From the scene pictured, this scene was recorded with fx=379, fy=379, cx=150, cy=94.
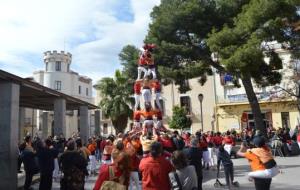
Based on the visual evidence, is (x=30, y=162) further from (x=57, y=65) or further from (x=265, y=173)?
(x=57, y=65)

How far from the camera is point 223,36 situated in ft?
72.2

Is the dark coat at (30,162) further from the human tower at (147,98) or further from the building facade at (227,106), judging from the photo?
the building facade at (227,106)

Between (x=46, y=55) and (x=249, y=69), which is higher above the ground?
(x=46, y=55)

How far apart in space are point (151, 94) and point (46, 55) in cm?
5472

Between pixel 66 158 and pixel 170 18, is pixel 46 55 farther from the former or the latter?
pixel 66 158

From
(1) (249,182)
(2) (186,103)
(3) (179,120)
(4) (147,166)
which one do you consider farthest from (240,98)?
(4) (147,166)

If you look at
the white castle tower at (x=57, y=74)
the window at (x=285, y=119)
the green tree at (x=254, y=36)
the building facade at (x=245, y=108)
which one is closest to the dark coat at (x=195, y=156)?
the green tree at (x=254, y=36)

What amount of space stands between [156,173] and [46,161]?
5958 mm

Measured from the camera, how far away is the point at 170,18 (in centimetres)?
2567

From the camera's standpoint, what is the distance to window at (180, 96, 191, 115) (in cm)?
4847

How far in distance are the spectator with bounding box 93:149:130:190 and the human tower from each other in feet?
35.1

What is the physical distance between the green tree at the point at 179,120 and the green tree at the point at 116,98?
6325 millimetres

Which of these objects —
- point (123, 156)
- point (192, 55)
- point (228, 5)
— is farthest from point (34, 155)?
point (228, 5)

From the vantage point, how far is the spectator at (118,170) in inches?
225
